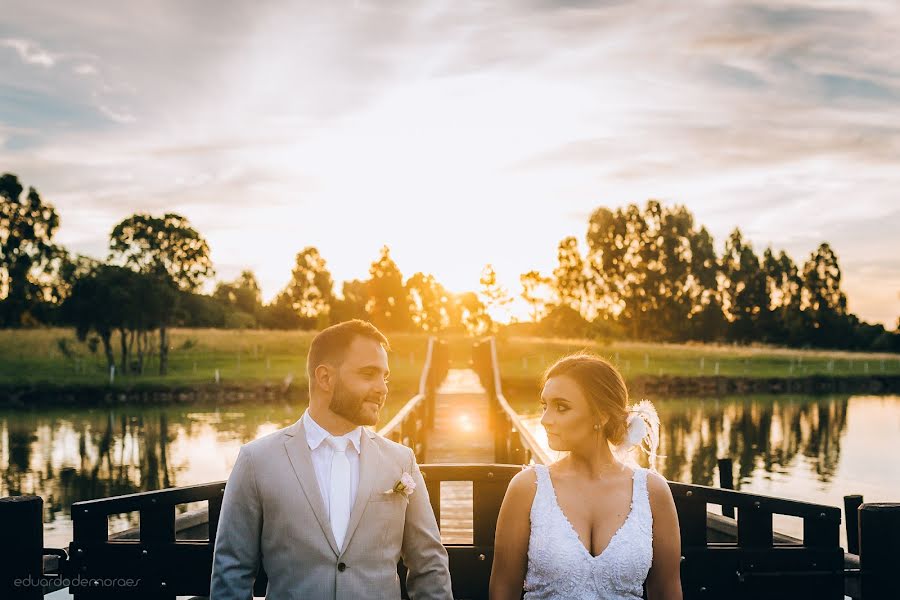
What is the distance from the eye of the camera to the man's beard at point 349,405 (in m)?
3.46

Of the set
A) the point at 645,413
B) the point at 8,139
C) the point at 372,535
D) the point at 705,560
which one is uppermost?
the point at 8,139

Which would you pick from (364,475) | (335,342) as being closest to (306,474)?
(364,475)

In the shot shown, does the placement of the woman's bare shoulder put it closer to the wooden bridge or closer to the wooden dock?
the wooden bridge

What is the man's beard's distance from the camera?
3.46m

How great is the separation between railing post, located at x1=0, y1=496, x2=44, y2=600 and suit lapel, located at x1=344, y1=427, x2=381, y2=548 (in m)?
1.56

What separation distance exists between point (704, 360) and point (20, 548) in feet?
209

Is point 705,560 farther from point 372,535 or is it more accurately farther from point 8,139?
point 8,139

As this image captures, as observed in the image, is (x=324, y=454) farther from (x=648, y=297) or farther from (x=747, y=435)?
(x=648, y=297)

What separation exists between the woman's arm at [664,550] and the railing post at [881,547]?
1.09 metres

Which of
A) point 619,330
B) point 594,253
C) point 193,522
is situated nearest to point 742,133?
point 193,522

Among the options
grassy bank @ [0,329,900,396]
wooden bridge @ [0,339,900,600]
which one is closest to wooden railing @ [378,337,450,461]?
wooden bridge @ [0,339,900,600]

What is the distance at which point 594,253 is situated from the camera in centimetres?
9306

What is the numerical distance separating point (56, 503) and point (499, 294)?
7193cm

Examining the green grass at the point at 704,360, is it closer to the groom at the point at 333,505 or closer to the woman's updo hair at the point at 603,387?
the woman's updo hair at the point at 603,387
